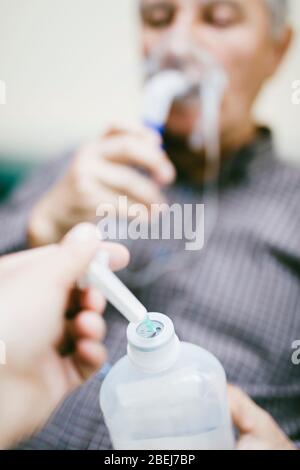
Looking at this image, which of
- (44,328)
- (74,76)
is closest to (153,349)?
(44,328)

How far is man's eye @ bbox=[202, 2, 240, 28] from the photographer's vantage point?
830 mm

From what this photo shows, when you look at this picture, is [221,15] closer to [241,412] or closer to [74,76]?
[74,76]

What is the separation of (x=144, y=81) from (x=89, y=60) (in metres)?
0.11

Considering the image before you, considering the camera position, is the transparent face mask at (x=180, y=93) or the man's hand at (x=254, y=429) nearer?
the man's hand at (x=254, y=429)

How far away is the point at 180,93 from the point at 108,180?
0.70 ft

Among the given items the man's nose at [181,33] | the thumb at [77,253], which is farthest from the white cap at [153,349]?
the man's nose at [181,33]

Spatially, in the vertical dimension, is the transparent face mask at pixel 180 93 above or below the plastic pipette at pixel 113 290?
above

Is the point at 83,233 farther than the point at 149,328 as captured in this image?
Yes

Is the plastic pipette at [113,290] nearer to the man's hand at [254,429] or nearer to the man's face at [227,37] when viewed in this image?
the man's hand at [254,429]

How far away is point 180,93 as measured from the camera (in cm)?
82

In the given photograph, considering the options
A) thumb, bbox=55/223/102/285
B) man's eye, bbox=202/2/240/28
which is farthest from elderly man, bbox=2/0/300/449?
thumb, bbox=55/223/102/285

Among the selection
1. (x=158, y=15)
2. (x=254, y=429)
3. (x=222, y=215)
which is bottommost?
(x=254, y=429)

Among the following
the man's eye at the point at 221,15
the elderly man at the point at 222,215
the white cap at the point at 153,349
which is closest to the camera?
the white cap at the point at 153,349

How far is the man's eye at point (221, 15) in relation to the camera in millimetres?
830
